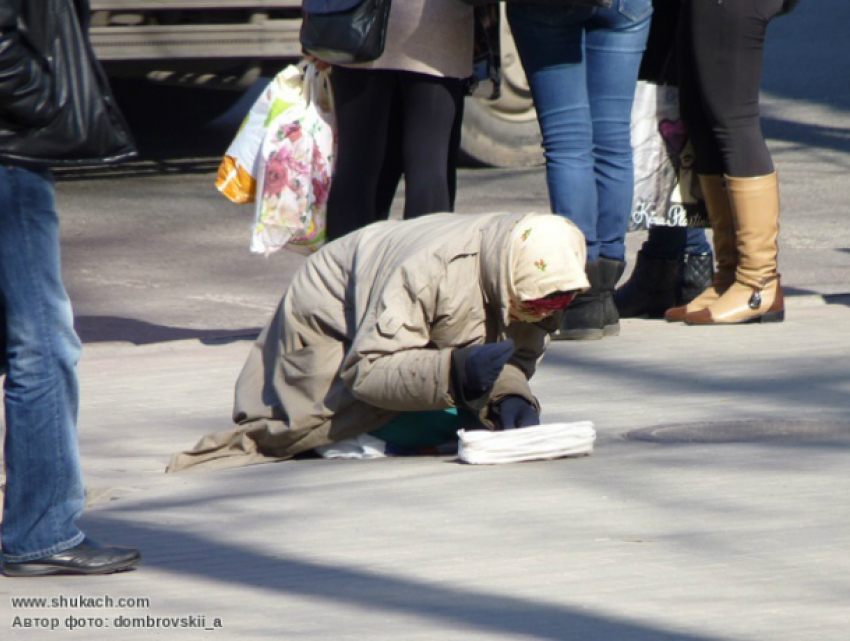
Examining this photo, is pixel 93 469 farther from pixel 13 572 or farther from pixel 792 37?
pixel 792 37

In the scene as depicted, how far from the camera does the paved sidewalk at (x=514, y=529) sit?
10.6 ft

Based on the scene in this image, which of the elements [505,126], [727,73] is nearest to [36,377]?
[727,73]

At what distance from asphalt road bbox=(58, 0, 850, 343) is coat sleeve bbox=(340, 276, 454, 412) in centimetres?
224

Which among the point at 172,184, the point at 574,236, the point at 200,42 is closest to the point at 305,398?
the point at 574,236

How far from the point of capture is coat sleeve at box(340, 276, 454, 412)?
4.40m

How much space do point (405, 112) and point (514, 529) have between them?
217 centimetres

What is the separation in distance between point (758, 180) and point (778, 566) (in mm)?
2855

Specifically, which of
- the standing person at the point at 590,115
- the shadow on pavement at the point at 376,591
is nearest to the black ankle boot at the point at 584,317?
the standing person at the point at 590,115

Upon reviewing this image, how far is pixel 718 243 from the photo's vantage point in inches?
252

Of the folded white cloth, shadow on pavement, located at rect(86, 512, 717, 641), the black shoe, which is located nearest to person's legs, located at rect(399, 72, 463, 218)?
the folded white cloth

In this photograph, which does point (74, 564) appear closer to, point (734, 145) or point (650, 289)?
point (734, 145)

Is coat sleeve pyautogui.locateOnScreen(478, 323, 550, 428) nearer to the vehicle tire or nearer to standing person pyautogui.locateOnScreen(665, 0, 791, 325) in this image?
standing person pyautogui.locateOnScreen(665, 0, 791, 325)

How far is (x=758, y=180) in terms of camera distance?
240 inches

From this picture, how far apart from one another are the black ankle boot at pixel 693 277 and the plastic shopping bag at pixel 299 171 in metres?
1.44
